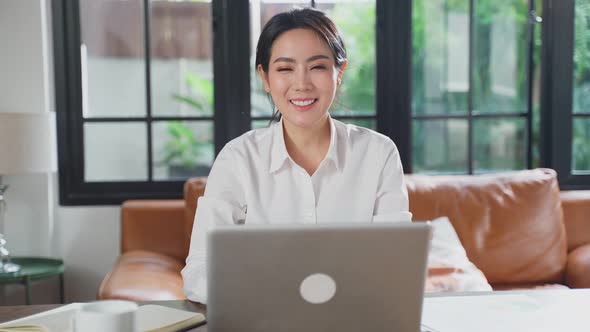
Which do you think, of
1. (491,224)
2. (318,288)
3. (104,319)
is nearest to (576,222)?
(491,224)

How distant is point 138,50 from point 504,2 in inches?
72.0

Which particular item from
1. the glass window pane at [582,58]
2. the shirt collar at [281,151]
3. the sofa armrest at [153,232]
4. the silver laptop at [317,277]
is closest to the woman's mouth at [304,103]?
the shirt collar at [281,151]

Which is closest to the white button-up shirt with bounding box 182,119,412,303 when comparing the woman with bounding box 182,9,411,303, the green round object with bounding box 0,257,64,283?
the woman with bounding box 182,9,411,303

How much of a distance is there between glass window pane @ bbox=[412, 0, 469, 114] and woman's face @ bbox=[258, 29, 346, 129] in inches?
68.4

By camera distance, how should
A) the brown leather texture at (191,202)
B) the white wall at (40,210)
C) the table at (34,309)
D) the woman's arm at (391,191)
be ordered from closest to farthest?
the table at (34,309), the woman's arm at (391,191), the brown leather texture at (191,202), the white wall at (40,210)

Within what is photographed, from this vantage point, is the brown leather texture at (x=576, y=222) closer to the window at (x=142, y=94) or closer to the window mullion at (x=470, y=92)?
the window mullion at (x=470, y=92)

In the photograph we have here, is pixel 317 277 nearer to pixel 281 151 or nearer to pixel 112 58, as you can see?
pixel 281 151

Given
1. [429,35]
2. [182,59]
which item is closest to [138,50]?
[182,59]

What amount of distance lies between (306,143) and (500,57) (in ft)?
6.77

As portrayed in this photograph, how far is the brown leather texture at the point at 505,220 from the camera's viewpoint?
3039 mm

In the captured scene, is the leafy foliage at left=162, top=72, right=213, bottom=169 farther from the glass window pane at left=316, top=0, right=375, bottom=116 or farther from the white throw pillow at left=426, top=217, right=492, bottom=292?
the white throw pillow at left=426, top=217, right=492, bottom=292

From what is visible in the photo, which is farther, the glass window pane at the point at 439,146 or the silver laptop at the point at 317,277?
the glass window pane at the point at 439,146

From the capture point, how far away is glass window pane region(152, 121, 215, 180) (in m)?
3.46

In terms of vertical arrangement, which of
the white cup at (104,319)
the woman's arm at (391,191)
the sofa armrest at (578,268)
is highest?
the woman's arm at (391,191)
